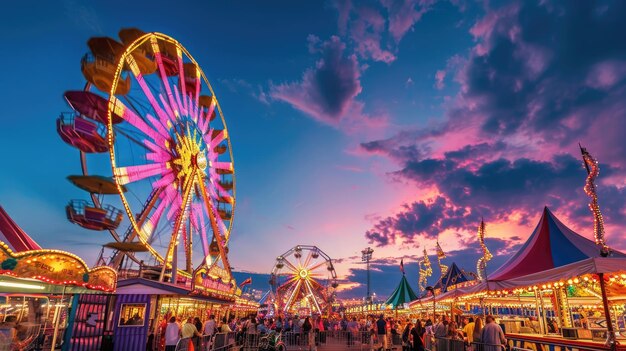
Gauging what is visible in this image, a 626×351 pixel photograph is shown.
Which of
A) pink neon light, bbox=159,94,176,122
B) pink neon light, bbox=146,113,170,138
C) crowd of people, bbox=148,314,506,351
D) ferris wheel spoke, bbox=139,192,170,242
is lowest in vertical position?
crowd of people, bbox=148,314,506,351

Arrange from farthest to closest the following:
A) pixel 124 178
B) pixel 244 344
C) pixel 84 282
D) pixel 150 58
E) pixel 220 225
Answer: pixel 220 225 < pixel 150 58 < pixel 244 344 < pixel 124 178 < pixel 84 282

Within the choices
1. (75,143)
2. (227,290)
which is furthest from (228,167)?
(75,143)

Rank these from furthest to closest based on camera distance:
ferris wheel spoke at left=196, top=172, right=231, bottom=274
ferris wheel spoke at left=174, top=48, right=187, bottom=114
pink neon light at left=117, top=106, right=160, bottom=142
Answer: ferris wheel spoke at left=196, top=172, right=231, bottom=274 → ferris wheel spoke at left=174, top=48, right=187, bottom=114 → pink neon light at left=117, top=106, right=160, bottom=142

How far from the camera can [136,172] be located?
1758 cm

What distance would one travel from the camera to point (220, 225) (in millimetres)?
27672

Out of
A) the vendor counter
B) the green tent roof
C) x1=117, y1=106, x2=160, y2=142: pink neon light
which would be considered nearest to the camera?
the vendor counter

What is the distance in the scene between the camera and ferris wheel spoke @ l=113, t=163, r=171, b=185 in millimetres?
15921

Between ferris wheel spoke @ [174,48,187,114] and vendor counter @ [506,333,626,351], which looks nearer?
vendor counter @ [506,333,626,351]

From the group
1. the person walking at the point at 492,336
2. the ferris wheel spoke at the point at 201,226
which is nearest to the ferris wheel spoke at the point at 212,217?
the ferris wheel spoke at the point at 201,226

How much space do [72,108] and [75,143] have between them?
169 cm

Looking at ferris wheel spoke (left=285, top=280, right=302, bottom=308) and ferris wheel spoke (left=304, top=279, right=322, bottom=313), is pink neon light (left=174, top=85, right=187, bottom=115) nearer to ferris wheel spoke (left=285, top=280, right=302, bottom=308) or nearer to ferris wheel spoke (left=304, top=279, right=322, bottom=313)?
ferris wheel spoke (left=285, top=280, right=302, bottom=308)

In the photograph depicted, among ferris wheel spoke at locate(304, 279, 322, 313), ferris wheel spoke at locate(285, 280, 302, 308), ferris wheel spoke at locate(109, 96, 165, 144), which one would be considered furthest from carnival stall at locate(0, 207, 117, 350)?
ferris wheel spoke at locate(304, 279, 322, 313)

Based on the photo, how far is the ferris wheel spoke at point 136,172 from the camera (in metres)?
15.9

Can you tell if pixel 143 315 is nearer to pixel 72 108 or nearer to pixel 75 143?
pixel 75 143
